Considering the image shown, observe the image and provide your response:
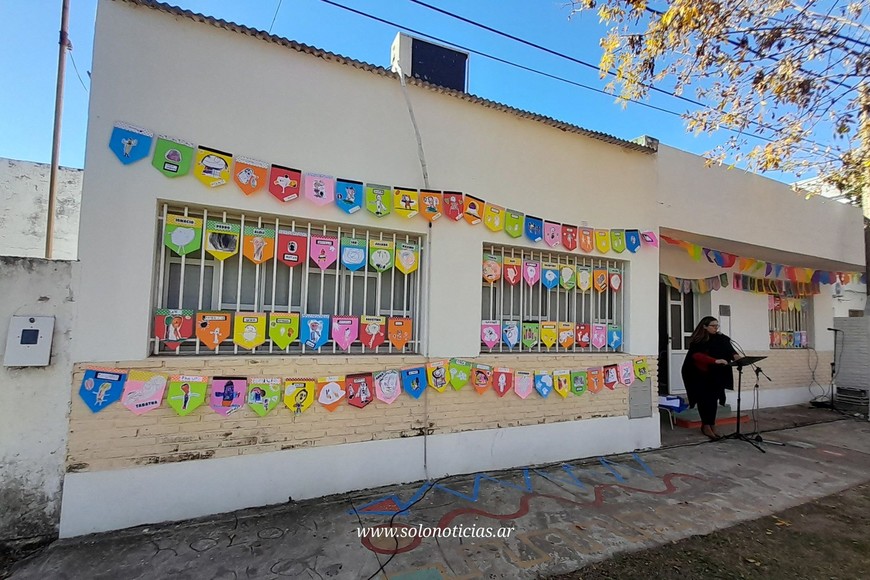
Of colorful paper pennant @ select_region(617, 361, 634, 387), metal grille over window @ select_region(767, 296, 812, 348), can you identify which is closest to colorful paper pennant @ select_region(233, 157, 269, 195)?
colorful paper pennant @ select_region(617, 361, 634, 387)

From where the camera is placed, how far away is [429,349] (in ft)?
14.1

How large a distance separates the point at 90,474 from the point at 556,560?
3633 millimetres

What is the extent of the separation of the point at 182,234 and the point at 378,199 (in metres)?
1.78

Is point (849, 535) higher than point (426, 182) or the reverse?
the reverse

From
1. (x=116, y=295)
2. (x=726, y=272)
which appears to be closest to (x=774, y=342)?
(x=726, y=272)

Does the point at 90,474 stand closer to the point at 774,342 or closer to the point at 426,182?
the point at 426,182

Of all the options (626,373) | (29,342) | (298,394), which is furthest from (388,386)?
(626,373)

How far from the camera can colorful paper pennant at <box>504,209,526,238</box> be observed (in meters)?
4.75

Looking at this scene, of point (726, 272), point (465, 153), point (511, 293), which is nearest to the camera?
point (465, 153)

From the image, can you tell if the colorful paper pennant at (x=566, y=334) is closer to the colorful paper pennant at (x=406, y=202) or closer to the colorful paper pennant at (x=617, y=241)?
→ the colorful paper pennant at (x=617, y=241)

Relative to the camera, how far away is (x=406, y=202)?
13.8 feet

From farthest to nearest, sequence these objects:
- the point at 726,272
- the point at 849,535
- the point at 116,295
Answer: the point at 726,272
the point at 849,535
the point at 116,295

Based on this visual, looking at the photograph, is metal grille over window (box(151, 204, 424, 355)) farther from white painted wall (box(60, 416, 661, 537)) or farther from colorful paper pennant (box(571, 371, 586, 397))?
colorful paper pennant (box(571, 371, 586, 397))

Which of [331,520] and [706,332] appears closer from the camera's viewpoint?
[331,520]
